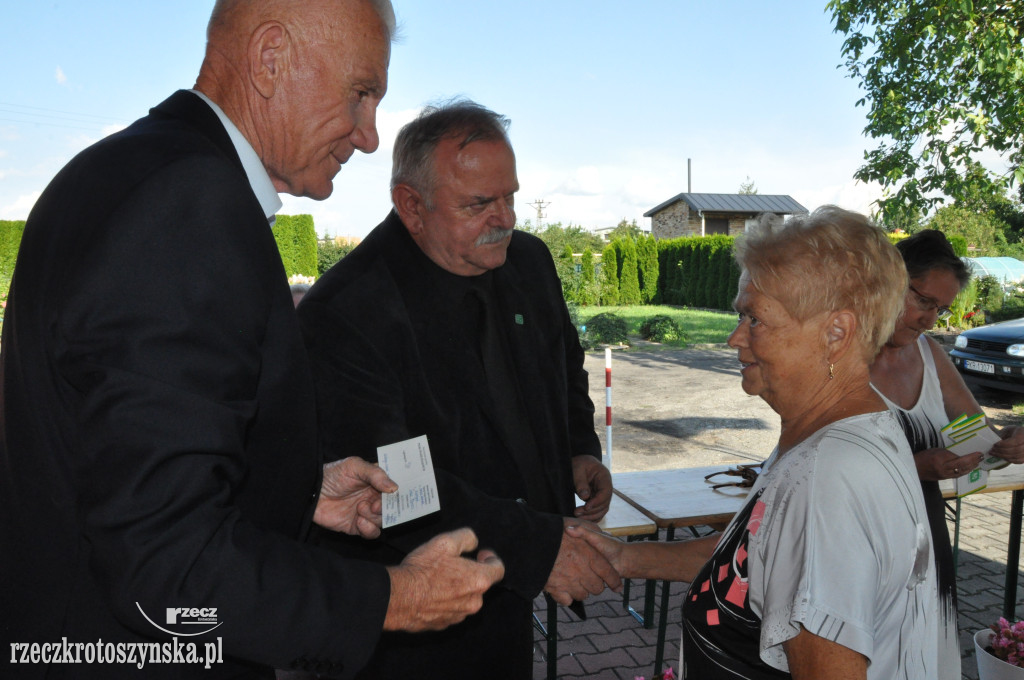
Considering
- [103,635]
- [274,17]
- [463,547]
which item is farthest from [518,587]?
[274,17]

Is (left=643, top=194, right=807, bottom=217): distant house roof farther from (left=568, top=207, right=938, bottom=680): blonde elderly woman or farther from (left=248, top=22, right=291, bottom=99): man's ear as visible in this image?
(left=248, top=22, right=291, bottom=99): man's ear

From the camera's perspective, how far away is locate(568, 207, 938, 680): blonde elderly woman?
5.12 feet

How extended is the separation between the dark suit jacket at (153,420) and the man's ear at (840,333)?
132 centimetres

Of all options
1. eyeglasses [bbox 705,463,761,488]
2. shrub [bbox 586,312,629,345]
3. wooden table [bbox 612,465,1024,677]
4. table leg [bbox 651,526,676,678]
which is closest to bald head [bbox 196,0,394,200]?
wooden table [bbox 612,465,1024,677]

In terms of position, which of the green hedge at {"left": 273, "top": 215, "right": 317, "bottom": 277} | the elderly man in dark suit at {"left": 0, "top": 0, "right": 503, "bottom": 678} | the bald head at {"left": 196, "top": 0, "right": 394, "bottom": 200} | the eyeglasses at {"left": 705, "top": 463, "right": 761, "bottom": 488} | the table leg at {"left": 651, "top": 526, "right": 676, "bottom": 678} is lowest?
the table leg at {"left": 651, "top": 526, "right": 676, "bottom": 678}

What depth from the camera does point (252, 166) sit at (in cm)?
146

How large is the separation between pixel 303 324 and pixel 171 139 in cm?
138

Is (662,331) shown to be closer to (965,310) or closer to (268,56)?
(965,310)

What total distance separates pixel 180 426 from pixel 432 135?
79.2 inches

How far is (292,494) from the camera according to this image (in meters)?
1.40

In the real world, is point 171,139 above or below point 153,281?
above

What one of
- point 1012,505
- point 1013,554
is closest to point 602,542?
point 1012,505

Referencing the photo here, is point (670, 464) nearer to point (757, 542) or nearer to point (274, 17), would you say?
point (757, 542)

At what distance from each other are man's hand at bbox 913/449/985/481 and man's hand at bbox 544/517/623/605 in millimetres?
1589
